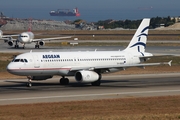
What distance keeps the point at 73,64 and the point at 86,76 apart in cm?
260

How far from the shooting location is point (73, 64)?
47.0 m

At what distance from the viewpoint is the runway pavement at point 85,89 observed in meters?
38.5

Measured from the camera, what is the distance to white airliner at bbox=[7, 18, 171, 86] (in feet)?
146

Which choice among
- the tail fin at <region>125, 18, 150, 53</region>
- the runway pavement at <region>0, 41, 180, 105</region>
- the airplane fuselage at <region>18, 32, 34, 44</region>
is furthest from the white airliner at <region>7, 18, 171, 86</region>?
the airplane fuselage at <region>18, 32, 34, 44</region>

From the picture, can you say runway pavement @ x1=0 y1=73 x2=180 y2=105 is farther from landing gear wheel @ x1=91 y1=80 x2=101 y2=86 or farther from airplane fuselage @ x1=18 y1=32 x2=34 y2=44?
airplane fuselage @ x1=18 y1=32 x2=34 y2=44

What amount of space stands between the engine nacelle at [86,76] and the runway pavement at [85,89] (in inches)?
29.1

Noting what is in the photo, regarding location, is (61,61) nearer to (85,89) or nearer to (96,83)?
(96,83)

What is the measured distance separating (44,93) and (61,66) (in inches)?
222

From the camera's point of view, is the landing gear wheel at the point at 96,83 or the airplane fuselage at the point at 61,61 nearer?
the airplane fuselage at the point at 61,61

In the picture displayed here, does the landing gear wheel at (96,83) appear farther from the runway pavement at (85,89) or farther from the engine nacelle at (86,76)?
the engine nacelle at (86,76)

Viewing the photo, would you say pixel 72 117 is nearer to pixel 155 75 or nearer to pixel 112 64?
pixel 112 64

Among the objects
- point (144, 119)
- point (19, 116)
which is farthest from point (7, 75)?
point (144, 119)

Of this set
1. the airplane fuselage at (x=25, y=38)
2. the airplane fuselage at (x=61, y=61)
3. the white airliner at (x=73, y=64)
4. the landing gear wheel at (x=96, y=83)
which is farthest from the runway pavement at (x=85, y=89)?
the airplane fuselage at (x=25, y=38)

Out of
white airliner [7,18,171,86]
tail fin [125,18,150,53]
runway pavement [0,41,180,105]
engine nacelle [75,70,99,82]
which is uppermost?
tail fin [125,18,150,53]
